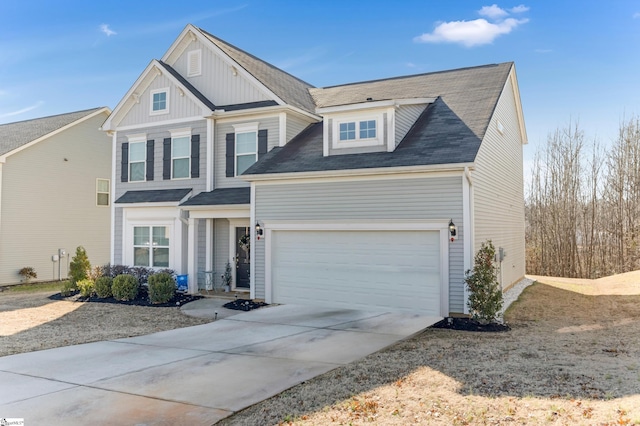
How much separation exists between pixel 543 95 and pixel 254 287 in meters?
17.2

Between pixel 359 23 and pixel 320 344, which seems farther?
pixel 359 23

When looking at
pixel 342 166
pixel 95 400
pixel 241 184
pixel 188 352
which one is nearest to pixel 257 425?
pixel 95 400

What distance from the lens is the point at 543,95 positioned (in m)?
23.1

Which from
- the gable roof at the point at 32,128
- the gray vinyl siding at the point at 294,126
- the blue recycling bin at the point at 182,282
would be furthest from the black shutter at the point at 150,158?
the gable roof at the point at 32,128

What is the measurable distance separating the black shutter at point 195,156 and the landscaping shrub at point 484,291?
958 centimetres

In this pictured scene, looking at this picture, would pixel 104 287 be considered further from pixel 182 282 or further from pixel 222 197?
pixel 222 197

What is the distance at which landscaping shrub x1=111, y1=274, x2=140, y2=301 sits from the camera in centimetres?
1480

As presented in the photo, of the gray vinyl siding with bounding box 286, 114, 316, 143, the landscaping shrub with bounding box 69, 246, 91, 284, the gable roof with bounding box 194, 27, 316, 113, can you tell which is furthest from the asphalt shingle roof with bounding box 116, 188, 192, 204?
the gable roof with bounding box 194, 27, 316, 113

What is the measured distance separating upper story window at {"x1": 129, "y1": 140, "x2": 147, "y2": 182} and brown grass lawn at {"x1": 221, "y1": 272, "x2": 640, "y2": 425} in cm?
A: 1198

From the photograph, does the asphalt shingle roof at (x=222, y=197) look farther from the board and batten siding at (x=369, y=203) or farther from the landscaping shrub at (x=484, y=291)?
the landscaping shrub at (x=484, y=291)

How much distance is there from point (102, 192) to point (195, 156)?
10.0 meters

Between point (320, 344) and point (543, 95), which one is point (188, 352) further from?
Answer: point (543, 95)

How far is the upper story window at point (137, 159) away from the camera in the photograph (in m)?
17.3

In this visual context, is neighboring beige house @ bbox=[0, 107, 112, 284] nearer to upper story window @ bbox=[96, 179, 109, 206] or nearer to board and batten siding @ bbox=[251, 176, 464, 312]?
upper story window @ bbox=[96, 179, 109, 206]
